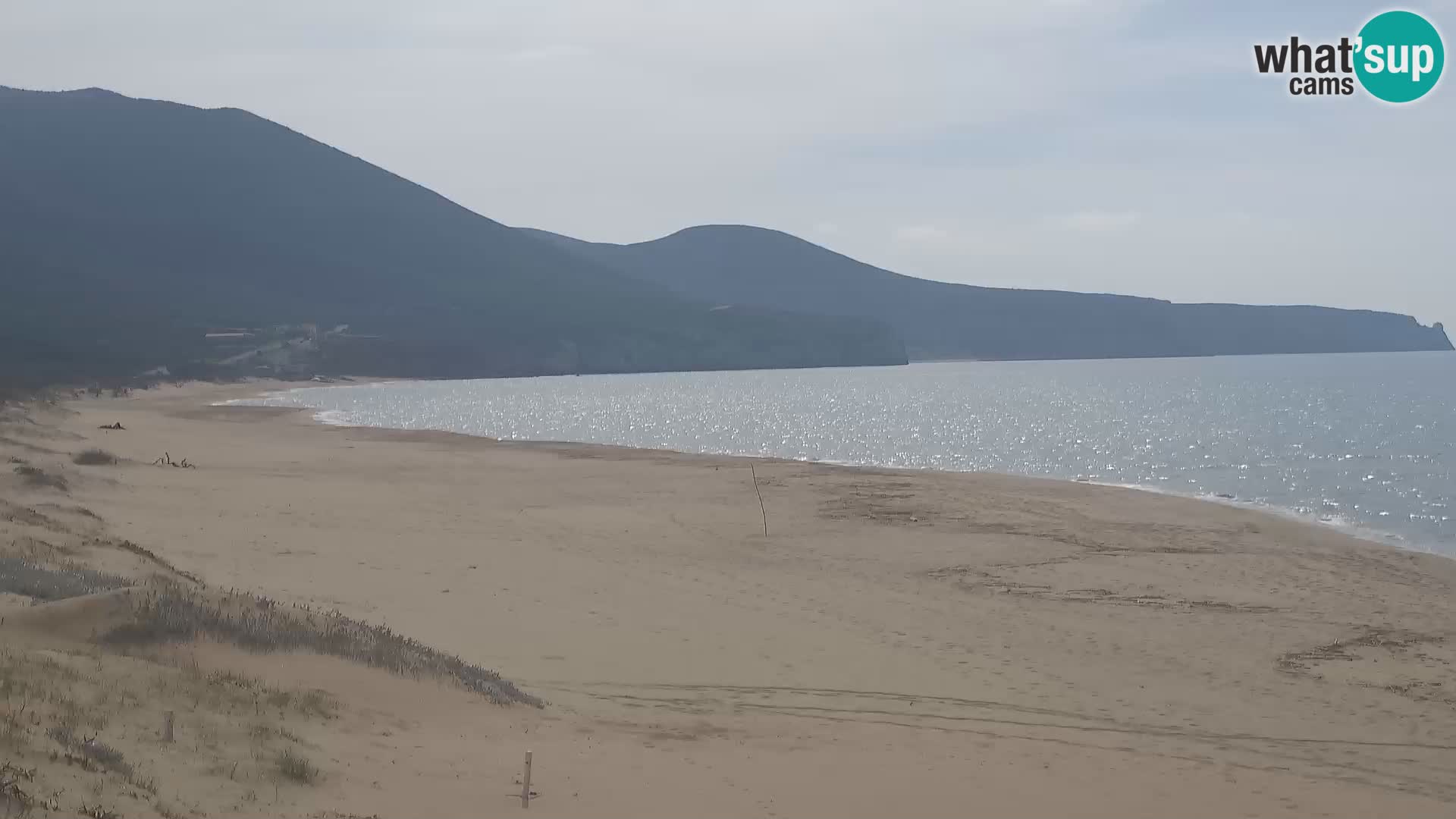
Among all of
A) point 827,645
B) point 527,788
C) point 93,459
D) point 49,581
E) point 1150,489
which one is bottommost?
point 827,645

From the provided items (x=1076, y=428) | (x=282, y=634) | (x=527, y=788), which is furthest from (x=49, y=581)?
(x=1076, y=428)

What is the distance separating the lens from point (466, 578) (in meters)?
18.0

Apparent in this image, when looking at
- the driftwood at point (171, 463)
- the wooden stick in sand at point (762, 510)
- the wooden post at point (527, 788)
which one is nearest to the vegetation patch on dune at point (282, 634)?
the wooden post at point (527, 788)

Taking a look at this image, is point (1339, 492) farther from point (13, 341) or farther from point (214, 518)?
point (13, 341)

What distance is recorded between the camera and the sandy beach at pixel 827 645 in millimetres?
8930

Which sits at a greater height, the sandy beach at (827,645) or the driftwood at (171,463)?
the driftwood at (171,463)

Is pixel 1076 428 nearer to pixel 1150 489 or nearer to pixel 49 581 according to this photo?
pixel 1150 489

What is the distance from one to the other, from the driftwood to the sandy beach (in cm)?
156

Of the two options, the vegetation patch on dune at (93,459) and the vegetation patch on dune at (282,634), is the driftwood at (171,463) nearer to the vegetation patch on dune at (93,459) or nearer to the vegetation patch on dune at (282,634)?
the vegetation patch on dune at (93,459)

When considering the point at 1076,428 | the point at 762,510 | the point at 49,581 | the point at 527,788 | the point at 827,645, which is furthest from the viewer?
the point at 1076,428

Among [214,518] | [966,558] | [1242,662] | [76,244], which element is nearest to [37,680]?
[1242,662]

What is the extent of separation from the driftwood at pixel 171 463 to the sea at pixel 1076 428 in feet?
72.6

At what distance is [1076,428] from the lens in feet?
219

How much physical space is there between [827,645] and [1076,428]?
Result: 55.6 metres
